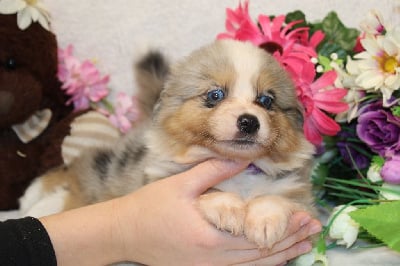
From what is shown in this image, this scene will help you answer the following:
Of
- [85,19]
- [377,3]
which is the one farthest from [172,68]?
[377,3]

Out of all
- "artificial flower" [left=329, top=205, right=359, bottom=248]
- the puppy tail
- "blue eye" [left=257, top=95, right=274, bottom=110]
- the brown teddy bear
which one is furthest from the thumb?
the brown teddy bear

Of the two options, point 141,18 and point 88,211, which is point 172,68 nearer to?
point 88,211

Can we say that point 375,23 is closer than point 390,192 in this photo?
No

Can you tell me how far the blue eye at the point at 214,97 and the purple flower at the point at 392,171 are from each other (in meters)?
0.67

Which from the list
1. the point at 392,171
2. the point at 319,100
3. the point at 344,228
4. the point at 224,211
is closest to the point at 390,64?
the point at 319,100

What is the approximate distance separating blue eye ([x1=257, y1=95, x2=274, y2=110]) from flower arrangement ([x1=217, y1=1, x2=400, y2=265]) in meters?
0.22

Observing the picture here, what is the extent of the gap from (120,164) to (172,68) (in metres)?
0.52

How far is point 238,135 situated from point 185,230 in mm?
349

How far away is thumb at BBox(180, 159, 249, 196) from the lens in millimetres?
1824

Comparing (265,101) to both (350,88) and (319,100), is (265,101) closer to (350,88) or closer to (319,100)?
(319,100)

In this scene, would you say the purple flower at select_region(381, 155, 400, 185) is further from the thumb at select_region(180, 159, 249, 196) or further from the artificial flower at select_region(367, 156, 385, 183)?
the thumb at select_region(180, 159, 249, 196)

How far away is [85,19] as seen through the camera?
3.02 m

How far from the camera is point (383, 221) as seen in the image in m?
1.57

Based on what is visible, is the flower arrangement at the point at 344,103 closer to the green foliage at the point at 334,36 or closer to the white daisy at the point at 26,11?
the green foliage at the point at 334,36
